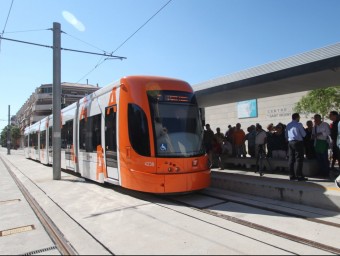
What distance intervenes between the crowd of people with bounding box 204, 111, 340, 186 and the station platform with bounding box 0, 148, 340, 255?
2.40 feet

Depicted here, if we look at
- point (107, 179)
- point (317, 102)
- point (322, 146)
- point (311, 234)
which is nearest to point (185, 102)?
point (107, 179)

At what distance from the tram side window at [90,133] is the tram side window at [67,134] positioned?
1.60 metres

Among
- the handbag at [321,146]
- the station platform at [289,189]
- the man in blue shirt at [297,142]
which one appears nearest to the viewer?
the station platform at [289,189]

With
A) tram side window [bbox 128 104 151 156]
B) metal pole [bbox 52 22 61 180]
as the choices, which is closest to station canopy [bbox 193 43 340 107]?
tram side window [bbox 128 104 151 156]

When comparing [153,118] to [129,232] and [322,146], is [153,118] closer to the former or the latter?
[129,232]

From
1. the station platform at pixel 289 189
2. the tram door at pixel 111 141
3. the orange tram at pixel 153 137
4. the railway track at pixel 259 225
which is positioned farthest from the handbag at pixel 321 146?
the tram door at pixel 111 141

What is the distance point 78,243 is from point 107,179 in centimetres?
435

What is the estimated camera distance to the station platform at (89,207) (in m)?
5.32

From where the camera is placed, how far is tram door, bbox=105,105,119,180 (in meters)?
8.85

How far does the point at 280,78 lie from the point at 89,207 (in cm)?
641

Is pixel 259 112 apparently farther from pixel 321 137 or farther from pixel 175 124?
pixel 175 124

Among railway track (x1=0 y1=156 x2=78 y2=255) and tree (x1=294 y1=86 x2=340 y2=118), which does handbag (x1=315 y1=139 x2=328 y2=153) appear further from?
tree (x1=294 y1=86 x2=340 y2=118)

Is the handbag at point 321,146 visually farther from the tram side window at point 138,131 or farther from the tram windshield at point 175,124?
the tram side window at point 138,131

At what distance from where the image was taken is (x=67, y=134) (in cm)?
1412
